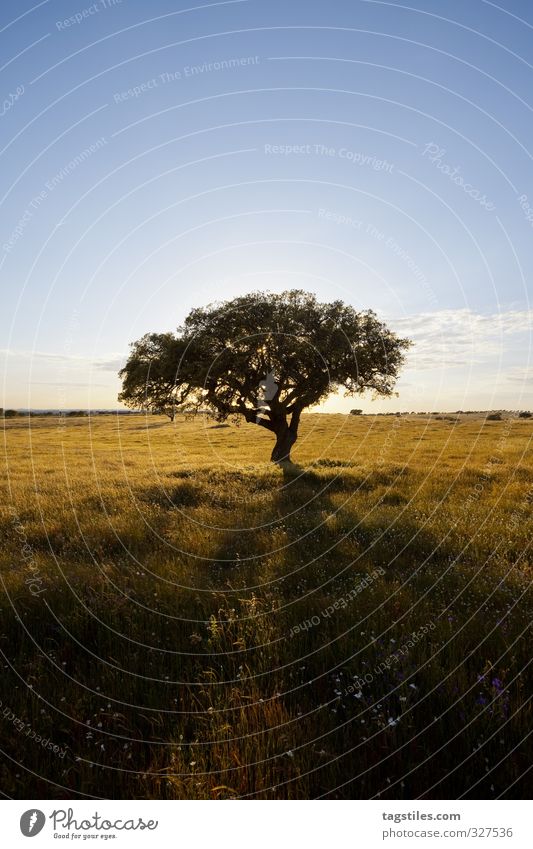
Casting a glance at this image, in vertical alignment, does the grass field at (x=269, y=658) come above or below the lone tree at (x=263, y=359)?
below

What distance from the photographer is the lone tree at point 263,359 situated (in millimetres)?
21641

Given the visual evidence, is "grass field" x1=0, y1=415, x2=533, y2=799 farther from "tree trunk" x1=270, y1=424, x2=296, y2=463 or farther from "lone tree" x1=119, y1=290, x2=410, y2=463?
"tree trunk" x1=270, y1=424, x2=296, y2=463
